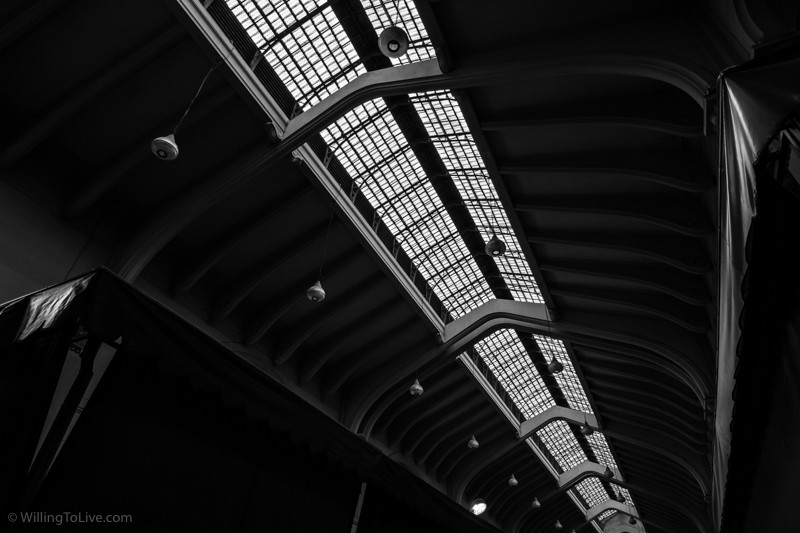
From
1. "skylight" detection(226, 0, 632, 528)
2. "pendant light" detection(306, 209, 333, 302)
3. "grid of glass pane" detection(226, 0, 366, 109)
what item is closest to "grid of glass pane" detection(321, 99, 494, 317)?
"skylight" detection(226, 0, 632, 528)

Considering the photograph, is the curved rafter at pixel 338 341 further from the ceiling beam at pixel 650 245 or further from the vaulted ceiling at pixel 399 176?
the ceiling beam at pixel 650 245

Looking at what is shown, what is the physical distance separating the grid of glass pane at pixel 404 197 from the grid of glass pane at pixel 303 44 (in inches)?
46.1

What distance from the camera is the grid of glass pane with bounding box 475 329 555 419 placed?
23045 mm

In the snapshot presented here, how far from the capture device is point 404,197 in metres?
15.4

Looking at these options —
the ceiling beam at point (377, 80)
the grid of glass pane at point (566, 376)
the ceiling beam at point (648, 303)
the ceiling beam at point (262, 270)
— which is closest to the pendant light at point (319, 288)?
the ceiling beam at point (262, 270)

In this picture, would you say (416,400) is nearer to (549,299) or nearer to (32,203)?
(549,299)

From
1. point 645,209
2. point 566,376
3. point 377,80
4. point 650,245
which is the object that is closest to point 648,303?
point 650,245

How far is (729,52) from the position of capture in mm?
7129

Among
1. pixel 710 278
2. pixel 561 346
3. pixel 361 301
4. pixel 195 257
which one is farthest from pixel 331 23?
pixel 561 346

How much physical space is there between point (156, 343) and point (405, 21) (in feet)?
32.4

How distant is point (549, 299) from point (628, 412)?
979 centimetres

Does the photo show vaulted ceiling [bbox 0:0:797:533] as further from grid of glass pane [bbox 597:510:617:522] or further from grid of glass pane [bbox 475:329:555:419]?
grid of glass pane [bbox 597:510:617:522]

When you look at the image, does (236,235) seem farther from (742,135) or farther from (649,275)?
(742,135)

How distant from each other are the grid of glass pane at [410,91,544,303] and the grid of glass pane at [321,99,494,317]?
92 cm
